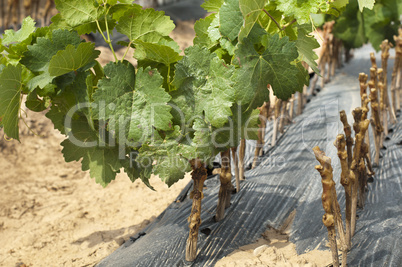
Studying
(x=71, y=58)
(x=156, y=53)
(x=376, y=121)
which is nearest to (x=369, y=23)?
(x=376, y=121)

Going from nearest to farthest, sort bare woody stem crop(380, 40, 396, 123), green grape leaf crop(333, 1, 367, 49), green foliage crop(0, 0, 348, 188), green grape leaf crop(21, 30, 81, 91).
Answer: green foliage crop(0, 0, 348, 188), green grape leaf crop(21, 30, 81, 91), bare woody stem crop(380, 40, 396, 123), green grape leaf crop(333, 1, 367, 49)

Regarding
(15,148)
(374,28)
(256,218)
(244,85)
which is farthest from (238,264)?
(374,28)

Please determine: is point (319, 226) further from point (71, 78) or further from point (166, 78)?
point (71, 78)

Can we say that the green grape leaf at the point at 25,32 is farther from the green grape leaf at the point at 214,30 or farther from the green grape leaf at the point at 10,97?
the green grape leaf at the point at 214,30

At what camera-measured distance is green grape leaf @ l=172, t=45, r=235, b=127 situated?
140 centimetres

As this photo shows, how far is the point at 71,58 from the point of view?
4.79 ft

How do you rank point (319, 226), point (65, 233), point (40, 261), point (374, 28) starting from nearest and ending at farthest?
point (319, 226) < point (40, 261) < point (65, 233) < point (374, 28)

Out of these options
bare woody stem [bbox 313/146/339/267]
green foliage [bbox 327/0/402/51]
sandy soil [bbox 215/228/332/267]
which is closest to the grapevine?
bare woody stem [bbox 313/146/339/267]

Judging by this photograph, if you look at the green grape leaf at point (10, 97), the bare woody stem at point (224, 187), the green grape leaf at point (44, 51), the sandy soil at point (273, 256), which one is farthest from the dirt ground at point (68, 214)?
the green grape leaf at point (44, 51)

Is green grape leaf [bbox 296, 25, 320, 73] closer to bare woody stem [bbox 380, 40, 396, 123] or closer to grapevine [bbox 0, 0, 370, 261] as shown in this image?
grapevine [bbox 0, 0, 370, 261]

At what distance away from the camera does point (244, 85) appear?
4.57ft

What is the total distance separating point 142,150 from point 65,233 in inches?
50.7

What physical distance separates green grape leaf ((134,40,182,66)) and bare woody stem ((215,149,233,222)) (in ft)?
1.58

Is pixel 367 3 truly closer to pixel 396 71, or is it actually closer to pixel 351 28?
pixel 396 71
